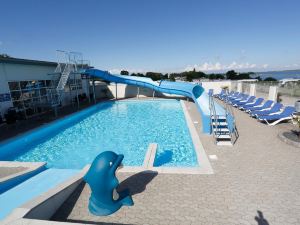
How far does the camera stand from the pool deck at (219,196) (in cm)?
330

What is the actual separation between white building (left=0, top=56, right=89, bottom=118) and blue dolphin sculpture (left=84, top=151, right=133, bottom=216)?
10.9 meters

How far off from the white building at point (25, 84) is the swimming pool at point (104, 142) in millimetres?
3374

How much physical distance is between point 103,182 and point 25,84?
12.8 metres

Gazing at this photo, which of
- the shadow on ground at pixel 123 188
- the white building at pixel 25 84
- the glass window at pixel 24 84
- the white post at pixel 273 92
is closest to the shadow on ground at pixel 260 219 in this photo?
the shadow on ground at pixel 123 188

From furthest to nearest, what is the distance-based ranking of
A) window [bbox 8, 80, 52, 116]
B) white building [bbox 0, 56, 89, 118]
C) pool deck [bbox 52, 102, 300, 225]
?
window [bbox 8, 80, 52, 116] → white building [bbox 0, 56, 89, 118] → pool deck [bbox 52, 102, 300, 225]

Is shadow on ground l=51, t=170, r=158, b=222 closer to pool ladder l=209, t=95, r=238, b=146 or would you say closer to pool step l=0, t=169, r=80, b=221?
pool step l=0, t=169, r=80, b=221

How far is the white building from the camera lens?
1146 centimetres

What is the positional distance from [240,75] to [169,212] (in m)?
53.0

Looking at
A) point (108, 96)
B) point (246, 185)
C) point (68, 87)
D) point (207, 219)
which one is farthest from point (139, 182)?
point (108, 96)

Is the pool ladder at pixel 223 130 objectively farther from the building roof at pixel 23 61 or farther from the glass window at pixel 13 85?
the glass window at pixel 13 85

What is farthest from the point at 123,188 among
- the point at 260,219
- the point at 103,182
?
the point at 260,219

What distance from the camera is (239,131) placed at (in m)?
7.91

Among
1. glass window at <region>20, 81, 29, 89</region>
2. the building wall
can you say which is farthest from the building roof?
glass window at <region>20, 81, 29, 89</region>

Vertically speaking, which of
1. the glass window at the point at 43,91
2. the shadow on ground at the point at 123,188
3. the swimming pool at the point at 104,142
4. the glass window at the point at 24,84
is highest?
the glass window at the point at 24,84
